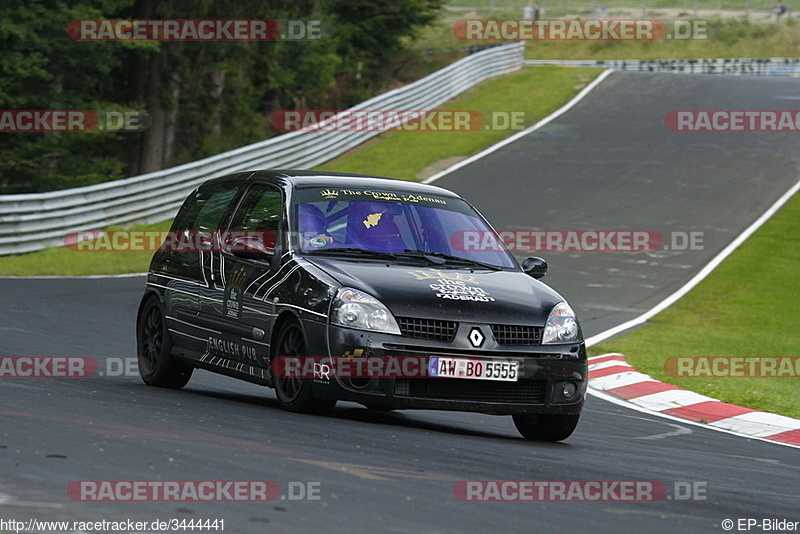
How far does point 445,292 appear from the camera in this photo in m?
8.33

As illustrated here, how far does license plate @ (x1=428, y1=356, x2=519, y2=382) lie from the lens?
8.12 meters

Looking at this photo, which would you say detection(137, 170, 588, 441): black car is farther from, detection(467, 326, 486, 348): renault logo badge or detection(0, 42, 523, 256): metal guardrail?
detection(0, 42, 523, 256): metal guardrail

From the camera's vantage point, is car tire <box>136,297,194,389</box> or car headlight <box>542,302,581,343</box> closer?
car headlight <box>542,302,581,343</box>

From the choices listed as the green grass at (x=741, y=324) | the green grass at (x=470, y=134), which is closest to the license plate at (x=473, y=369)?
the green grass at (x=741, y=324)

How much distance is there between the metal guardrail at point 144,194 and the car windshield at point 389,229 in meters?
12.8

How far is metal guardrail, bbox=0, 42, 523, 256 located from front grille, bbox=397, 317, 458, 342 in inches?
553

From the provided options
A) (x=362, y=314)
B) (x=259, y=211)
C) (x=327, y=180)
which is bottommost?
(x=362, y=314)

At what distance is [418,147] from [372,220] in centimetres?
2305

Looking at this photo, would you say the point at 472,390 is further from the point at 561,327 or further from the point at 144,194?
the point at 144,194

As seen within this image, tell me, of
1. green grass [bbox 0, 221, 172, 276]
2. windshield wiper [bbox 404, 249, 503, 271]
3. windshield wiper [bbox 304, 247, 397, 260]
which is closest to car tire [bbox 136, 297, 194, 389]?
windshield wiper [bbox 304, 247, 397, 260]

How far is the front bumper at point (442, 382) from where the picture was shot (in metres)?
8.09

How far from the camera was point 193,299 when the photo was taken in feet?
32.3

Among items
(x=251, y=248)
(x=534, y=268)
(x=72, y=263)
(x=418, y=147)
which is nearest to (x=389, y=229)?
(x=251, y=248)

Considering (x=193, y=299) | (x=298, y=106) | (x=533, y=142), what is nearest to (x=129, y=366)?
(x=193, y=299)
